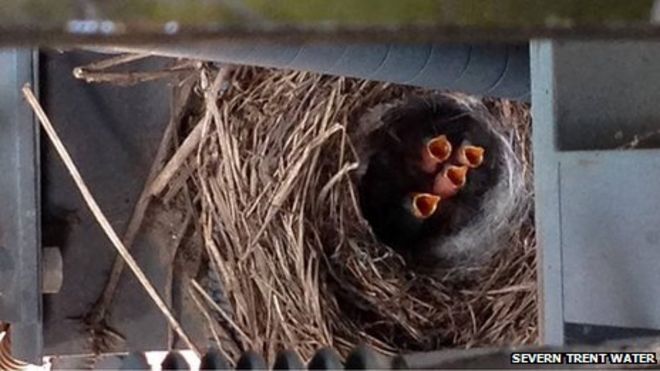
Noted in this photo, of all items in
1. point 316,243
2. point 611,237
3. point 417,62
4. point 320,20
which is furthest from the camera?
point 316,243

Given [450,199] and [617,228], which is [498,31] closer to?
[617,228]

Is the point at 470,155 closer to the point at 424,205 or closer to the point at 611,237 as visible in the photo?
the point at 424,205

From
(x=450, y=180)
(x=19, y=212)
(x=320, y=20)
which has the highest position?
(x=450, y=180)

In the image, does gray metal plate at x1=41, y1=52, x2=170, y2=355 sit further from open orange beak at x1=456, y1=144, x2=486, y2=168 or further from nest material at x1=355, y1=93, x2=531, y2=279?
open orange beak at x1=456, y1=144, x2=486, y2=168

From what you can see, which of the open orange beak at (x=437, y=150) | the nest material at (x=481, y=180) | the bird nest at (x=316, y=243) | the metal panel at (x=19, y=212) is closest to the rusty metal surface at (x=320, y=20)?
the metal panel at (x=19, y=212)

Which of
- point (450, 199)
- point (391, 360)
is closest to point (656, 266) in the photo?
point (391, 360)

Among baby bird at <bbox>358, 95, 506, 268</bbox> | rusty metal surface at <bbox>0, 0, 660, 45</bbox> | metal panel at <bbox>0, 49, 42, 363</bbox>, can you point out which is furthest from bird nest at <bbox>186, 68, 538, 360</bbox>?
rusty metal surface at <bbox>0, 0, 660, 45</bbox>

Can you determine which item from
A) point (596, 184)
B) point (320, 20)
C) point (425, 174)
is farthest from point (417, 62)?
point (320, 20)

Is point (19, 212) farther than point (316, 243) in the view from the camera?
No
